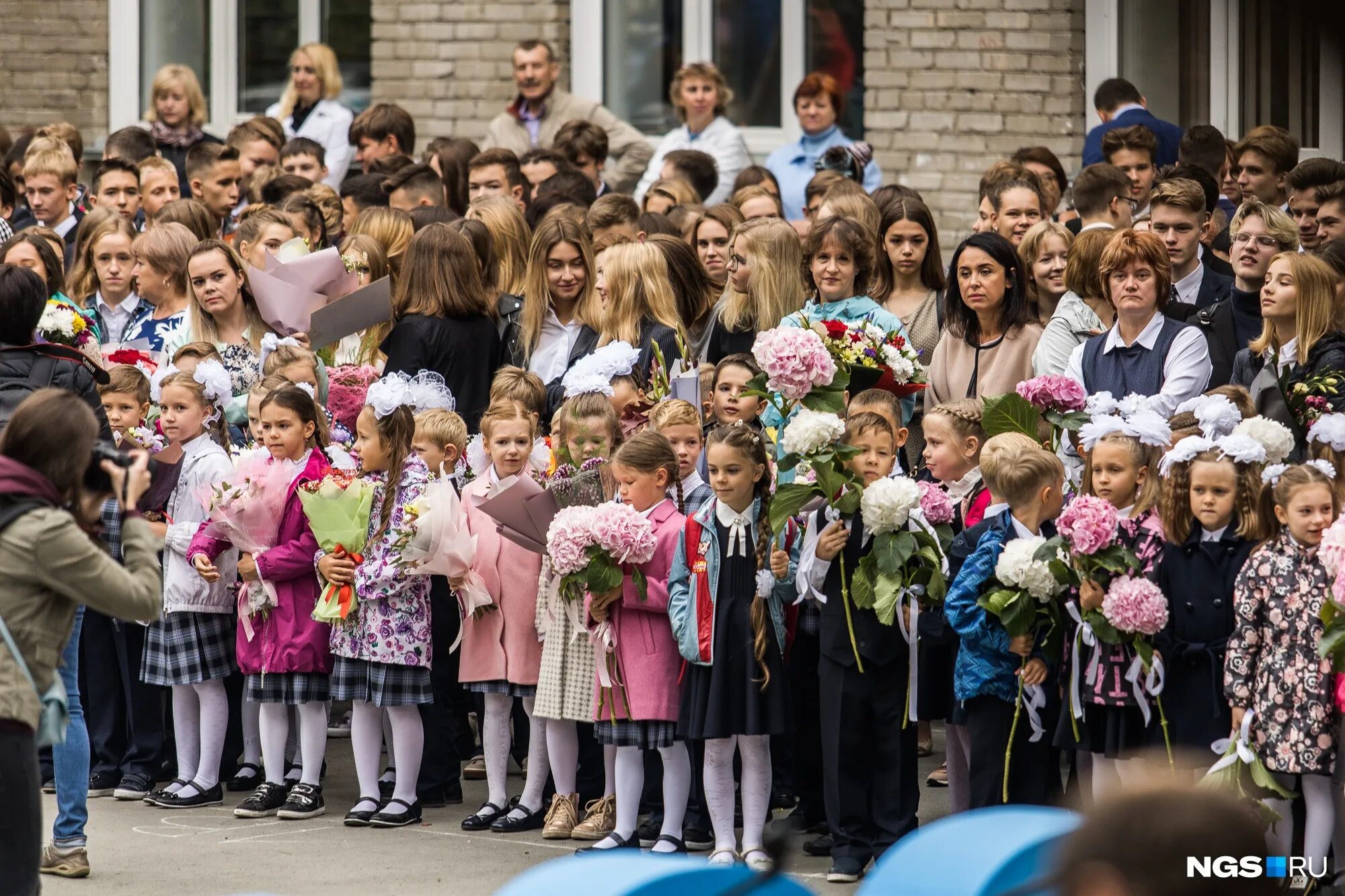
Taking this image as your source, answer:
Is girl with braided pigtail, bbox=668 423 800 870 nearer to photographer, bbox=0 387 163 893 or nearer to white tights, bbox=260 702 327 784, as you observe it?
white tights, bbox=260 702 327 784

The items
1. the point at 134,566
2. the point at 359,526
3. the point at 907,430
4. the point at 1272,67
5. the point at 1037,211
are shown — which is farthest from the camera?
the point at 1272,67

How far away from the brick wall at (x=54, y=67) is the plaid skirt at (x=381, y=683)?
8792 mm

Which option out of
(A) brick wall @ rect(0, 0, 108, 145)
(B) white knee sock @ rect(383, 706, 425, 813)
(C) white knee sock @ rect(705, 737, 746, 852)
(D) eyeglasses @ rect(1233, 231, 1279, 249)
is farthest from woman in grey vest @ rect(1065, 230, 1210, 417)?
(A) brick wall @ rect(0, 0, 108, 145)

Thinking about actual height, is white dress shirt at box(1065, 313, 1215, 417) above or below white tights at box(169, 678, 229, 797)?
above

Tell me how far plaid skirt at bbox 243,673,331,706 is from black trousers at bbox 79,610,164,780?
723mm

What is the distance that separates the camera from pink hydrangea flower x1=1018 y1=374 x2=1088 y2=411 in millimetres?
7062

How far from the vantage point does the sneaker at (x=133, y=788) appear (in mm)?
7945

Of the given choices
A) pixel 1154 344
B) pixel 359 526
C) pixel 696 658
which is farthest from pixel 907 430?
pixel 359 526

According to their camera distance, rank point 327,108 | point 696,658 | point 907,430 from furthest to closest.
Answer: point 327,108 < point 907,430 < point 696,658

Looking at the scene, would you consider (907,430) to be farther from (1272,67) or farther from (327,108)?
(327,108)

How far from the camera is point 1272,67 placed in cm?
1055

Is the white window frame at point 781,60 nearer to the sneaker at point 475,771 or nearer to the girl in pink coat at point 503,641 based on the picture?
the sneaker at point 475,771

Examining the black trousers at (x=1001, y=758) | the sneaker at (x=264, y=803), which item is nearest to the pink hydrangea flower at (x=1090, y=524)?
the black trousers at (x=1001, y=758)

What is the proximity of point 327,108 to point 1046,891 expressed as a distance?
11448mm
